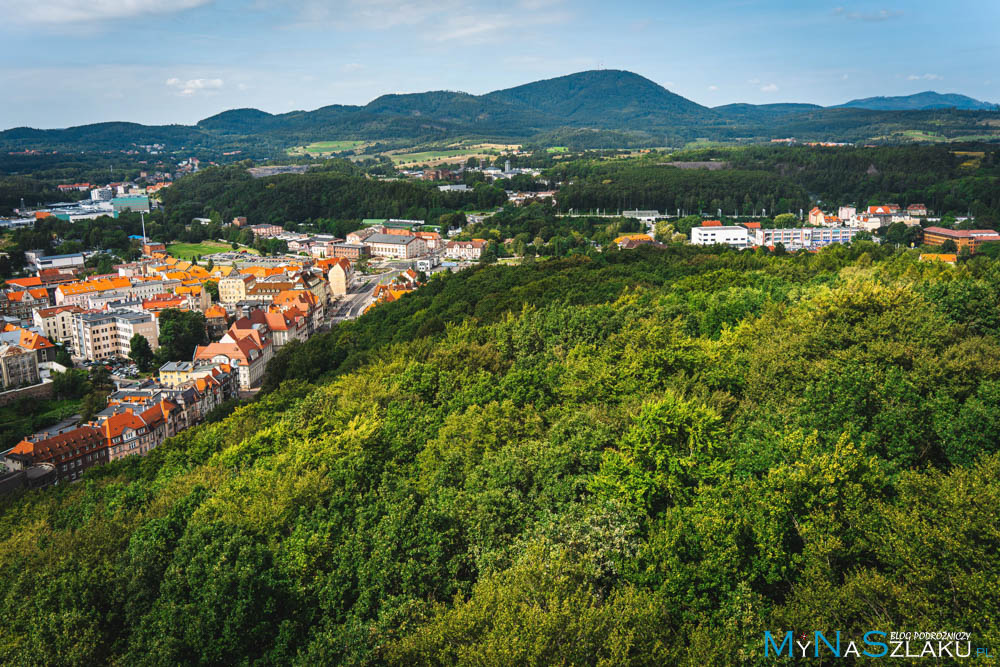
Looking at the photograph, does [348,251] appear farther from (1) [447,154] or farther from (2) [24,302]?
(1) [447,154]

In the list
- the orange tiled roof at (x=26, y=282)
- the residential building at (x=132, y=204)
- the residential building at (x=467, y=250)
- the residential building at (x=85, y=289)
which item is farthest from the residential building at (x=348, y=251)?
the residential building at (x=132, y=204)

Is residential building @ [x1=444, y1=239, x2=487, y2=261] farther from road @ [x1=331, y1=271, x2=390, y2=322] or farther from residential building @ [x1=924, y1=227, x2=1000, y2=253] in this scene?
residential building @ [x1=924, y1=227, x2=1000, y2=253]

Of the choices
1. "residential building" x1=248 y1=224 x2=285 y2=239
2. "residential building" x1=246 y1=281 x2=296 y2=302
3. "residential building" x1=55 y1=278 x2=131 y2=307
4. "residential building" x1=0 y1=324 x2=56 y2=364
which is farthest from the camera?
"residential building" x1=248 y1=224 x2=285 y2=239

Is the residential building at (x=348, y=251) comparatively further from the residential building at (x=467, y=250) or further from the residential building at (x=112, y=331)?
the residential building at (x=112, y=331)

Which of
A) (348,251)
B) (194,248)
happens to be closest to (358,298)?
(348,251)

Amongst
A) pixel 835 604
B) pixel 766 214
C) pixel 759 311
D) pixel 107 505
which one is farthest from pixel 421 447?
pixel 766 214

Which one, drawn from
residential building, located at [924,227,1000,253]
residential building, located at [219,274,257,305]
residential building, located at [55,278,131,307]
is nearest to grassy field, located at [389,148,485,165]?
residential building, located at [219,274,257,305]

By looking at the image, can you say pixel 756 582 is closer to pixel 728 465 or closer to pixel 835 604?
pixel 835 604
